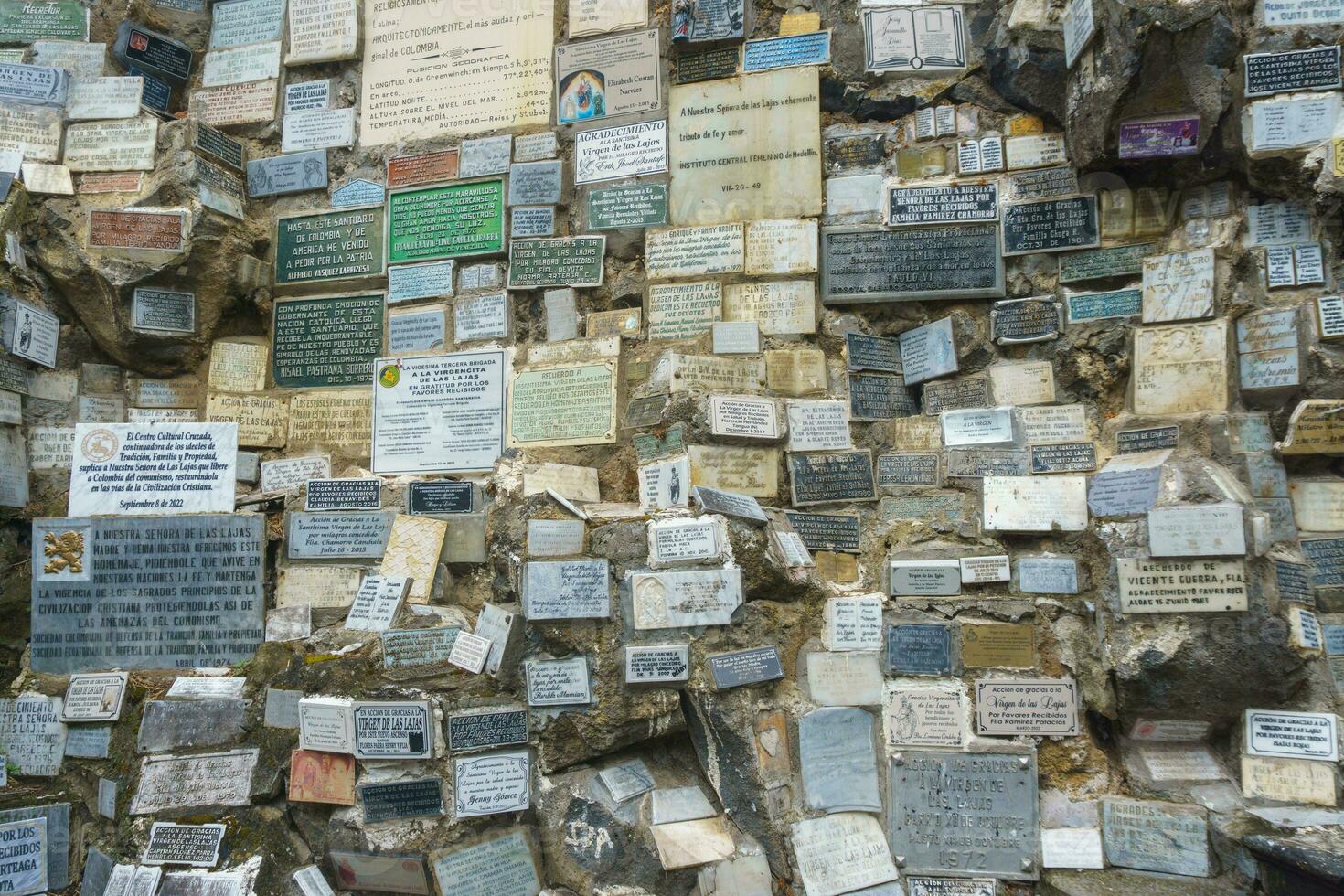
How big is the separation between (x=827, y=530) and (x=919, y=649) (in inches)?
37.0

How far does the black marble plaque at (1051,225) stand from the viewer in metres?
6.63

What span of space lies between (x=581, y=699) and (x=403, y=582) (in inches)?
59.8

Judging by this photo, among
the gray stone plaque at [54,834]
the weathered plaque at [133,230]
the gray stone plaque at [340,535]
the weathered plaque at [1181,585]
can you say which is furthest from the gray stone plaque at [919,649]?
the weathered plaque at [133,230]

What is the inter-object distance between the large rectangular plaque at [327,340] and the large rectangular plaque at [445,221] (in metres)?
0.45

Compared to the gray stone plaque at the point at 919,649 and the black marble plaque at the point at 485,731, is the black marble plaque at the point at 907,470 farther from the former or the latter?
the black marble plaque at the point at 485,731

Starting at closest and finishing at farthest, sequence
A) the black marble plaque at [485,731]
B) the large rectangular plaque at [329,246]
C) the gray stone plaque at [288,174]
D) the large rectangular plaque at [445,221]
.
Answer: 1. the black marble plaque at [485,731]
2. the large rectangular plaque at [445,221]
3. the large rectangular plaque at [329,246]
4. the gray stone plaque at [288,174]

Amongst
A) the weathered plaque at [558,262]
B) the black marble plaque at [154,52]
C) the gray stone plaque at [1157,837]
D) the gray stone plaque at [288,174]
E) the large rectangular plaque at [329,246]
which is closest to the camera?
the gray stone plaque at [1157,837]

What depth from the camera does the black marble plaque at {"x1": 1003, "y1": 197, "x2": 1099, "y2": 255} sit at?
663 cm

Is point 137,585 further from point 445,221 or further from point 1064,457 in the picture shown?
point 1064,457

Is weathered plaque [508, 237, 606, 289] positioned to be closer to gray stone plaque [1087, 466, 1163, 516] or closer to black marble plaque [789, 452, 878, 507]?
black marble plaque [789, 452, 878, 507]

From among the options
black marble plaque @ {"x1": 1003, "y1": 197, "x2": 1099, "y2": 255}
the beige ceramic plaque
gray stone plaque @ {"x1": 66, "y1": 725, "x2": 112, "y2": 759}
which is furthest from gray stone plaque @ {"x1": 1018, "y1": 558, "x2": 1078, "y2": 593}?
gray stone plaque @ {"x1": 66, "y1": 725, "x2": 112, "y2": 759}

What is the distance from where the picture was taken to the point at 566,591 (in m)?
5.73

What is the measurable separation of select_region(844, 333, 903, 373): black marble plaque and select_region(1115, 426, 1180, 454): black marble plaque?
1.45m

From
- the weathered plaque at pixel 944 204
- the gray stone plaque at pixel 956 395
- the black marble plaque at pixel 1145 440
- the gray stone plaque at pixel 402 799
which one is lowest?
the gray stone plaque at pixel 402 799
